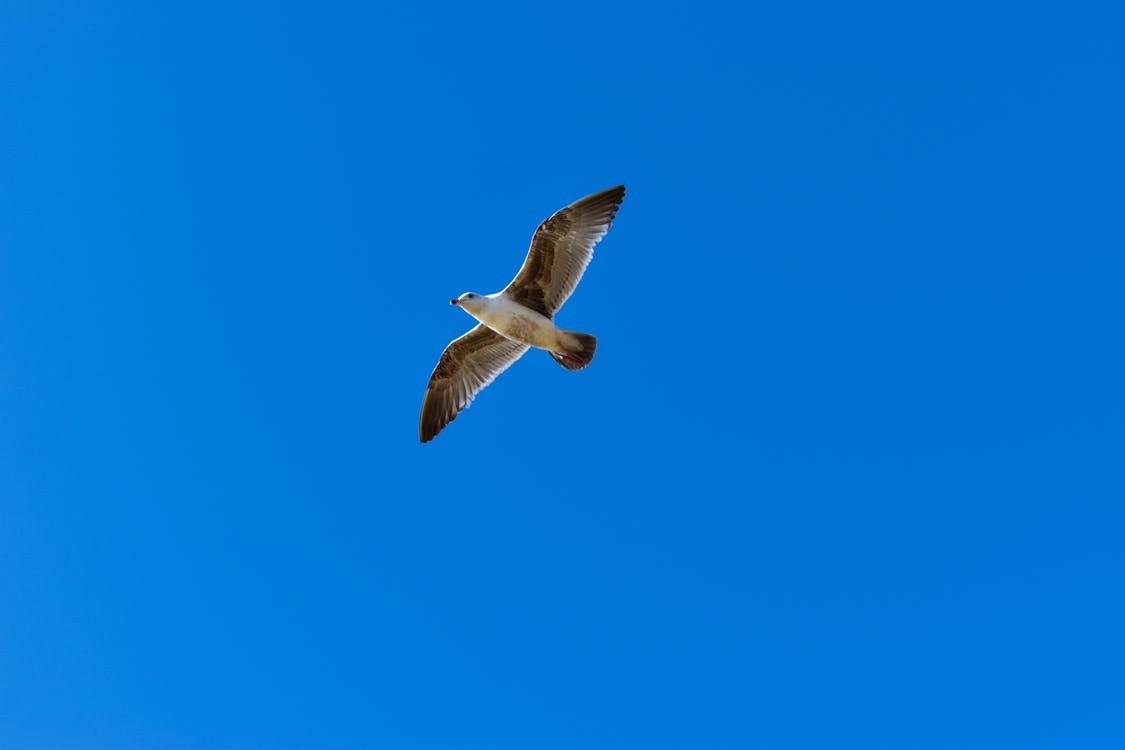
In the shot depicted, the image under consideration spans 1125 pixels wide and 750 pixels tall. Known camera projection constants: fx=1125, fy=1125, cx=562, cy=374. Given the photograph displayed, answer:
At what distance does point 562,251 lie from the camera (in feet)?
46.2

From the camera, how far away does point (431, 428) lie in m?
15.5

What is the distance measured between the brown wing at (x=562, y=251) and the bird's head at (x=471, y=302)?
18.4 inches

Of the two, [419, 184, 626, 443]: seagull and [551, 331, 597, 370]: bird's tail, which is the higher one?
[419, 184, 626, 443]: seagull

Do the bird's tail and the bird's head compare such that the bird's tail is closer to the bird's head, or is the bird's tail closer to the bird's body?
the bird's body

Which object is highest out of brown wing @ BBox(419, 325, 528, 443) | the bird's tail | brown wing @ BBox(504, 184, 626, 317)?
brown wing @ BBox(504, 184, 626, 317)

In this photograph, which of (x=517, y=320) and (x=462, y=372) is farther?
(x=462, y=372)

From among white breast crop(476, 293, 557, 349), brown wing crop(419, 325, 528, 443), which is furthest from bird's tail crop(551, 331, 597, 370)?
brown wing crop(419, 325, 528, 443)

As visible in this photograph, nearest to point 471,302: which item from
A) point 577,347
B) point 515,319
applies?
point 515,319

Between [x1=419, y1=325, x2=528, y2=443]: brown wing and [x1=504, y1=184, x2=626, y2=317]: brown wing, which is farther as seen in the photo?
[x1=419, y1=325, x2=528, y2=443]: brown wing

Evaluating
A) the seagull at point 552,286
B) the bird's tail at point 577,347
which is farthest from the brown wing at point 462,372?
the bird's tail at point 577,347

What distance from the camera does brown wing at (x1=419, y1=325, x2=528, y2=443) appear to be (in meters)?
15.0

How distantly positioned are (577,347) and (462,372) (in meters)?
2.07

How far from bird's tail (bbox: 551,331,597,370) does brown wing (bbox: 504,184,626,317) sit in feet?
1.45

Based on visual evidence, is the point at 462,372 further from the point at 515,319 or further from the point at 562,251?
the point at 562,251
